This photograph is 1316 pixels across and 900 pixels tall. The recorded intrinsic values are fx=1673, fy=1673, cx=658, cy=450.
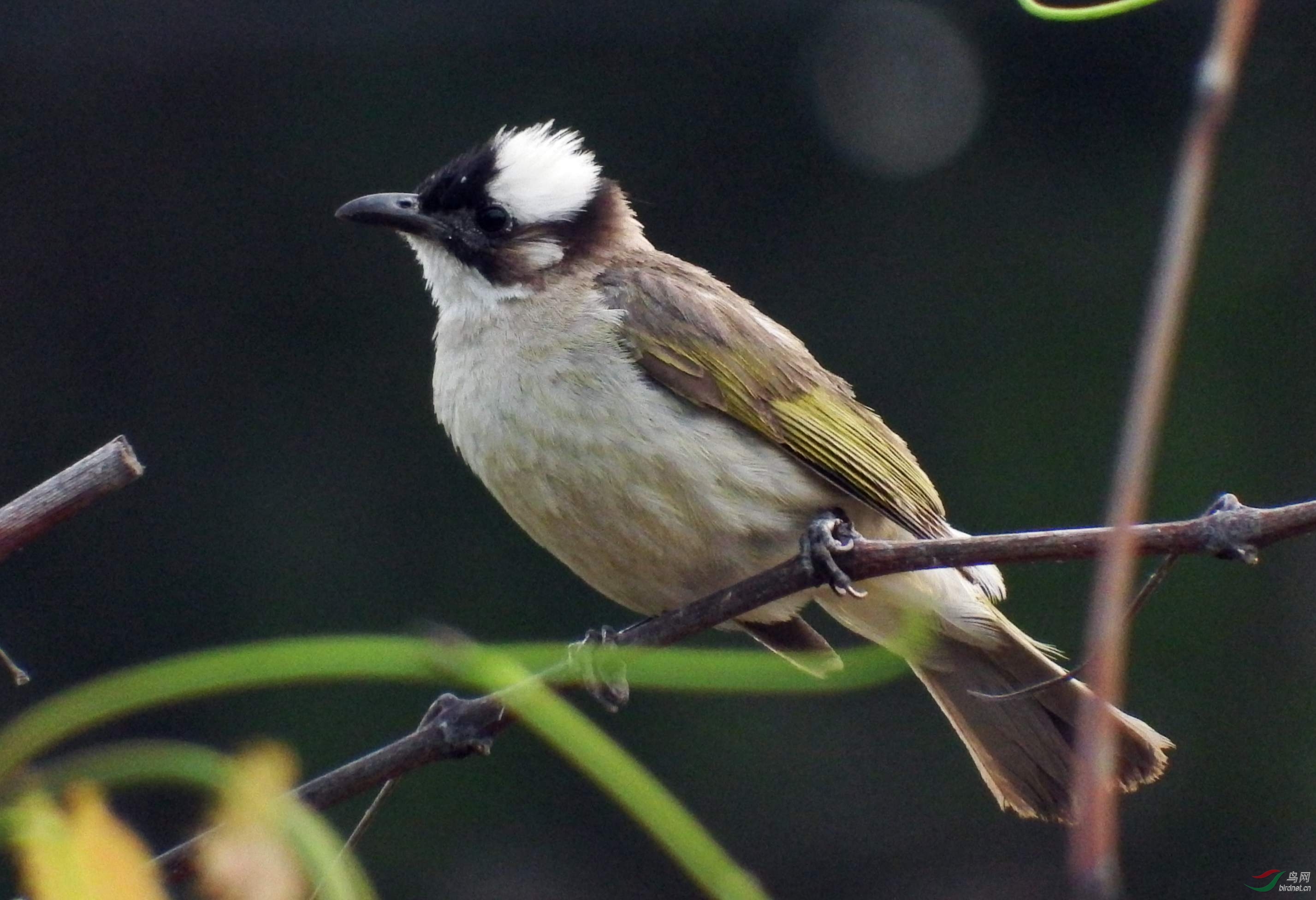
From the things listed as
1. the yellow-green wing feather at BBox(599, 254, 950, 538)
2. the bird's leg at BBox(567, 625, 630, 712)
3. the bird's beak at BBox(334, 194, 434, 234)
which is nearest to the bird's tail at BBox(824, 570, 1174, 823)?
the yellow-green wing feather at BBox(599, 254, 950, 538)

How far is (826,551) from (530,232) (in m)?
1.47

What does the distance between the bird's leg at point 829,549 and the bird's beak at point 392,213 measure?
1.31 m

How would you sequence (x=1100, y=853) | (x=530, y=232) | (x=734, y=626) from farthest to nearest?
1. (x=530, y=232)
2. (x=734, y=626)
3. (x=1100, y=853)

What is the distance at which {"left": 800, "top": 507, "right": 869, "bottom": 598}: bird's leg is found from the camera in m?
2.51

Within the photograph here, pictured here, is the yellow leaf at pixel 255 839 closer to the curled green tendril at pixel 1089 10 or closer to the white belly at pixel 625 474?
the curled green tendril at pixel 1089 10

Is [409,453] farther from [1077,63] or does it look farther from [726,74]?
[1077,63]

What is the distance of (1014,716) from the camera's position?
323cm

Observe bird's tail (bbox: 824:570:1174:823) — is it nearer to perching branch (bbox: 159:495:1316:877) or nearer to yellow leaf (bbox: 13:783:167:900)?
perching branch (bbox: 159:495:1316:877)

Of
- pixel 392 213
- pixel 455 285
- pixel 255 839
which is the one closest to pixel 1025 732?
pixel 455 285

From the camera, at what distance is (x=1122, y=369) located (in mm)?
7105

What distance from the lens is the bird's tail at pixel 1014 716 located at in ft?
9.29

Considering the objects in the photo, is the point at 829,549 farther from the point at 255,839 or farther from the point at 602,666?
the point at 255,839

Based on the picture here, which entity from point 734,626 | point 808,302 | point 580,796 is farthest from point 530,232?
point 580,796

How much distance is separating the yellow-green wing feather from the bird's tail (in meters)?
0.24
